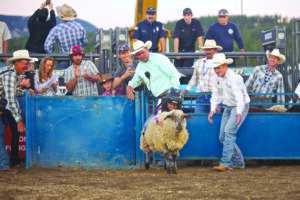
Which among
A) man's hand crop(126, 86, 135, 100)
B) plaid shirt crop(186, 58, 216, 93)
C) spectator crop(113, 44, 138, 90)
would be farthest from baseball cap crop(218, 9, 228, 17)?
man's hand crop(126, 86, 135, 100)

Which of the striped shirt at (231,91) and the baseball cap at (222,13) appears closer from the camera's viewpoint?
the striped shirt at (231,91)

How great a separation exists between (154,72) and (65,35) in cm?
330

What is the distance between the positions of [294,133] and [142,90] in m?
2.82

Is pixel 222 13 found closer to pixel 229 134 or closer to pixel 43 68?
pixel 229 134

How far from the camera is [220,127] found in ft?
26.6

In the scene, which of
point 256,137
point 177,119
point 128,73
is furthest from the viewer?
point 128,73

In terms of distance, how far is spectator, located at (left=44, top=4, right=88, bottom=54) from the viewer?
1034 centimetres

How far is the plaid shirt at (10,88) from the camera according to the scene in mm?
7625

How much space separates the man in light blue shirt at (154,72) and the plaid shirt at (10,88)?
74.5 inches

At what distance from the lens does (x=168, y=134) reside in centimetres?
720

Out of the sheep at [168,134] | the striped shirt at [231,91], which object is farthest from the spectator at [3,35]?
the striped shirt at [231,91]

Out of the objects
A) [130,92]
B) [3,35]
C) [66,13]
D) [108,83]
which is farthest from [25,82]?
[3,35]

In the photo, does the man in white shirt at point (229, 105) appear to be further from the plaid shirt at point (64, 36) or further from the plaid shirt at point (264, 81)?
the plaid shirt at point (64, 36)

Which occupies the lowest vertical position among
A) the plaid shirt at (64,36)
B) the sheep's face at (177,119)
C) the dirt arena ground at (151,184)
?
the dirt arena ground at (151,184)
